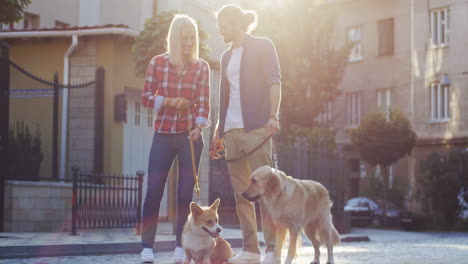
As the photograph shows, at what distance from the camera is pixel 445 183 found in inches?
1116

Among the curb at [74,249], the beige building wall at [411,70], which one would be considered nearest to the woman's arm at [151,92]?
the curb at [74,249]

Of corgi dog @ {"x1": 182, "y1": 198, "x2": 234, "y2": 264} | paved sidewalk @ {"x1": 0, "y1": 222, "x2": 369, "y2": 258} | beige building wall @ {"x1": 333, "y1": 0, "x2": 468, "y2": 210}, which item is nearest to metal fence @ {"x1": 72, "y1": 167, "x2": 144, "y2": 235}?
paved sidewalk @ {"x1": 0, "y1": 222, "x2": 369, "y2": 258}

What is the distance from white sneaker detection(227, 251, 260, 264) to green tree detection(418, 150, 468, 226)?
72.4ft

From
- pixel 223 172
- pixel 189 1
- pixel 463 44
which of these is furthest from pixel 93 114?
Answer: pixel 463 44

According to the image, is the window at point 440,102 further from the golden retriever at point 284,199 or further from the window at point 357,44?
the golden retriever at point 284,199

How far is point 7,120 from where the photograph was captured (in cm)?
1284

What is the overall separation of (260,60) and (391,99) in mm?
31647

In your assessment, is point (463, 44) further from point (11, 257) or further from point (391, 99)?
point (11, 257)

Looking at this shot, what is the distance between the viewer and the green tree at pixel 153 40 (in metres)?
14.4

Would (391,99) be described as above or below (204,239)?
above

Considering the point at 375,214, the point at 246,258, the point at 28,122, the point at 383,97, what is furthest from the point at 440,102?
the point at 246,258

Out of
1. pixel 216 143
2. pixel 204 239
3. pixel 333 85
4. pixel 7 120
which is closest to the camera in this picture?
pixel 204 239

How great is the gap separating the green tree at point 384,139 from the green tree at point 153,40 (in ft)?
58.0

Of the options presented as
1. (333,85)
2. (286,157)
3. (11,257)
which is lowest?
(11,257)
